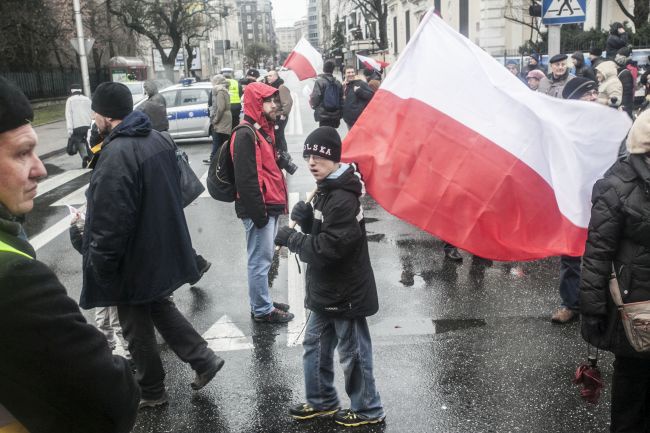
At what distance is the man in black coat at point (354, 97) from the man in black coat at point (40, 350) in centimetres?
986

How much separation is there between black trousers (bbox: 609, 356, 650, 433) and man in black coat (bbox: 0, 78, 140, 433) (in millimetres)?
2655

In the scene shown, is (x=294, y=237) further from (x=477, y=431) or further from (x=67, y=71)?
(x=67, y=71)

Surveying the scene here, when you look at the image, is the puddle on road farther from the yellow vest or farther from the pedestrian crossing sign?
the yellow vest

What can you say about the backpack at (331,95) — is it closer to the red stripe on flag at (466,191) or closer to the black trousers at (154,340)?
the red stripe on flag at (466,191)

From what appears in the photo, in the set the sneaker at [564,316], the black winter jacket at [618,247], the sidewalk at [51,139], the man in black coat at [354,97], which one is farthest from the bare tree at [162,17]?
the black winter jacket at [618,247]

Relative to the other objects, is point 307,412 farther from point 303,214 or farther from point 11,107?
point 11,107

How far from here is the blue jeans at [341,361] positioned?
382cm

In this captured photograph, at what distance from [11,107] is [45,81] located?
38701mm

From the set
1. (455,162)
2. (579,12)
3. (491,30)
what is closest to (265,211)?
(455,162)

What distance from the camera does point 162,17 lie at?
4834 centimetres

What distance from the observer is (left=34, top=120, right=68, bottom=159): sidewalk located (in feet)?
58.1

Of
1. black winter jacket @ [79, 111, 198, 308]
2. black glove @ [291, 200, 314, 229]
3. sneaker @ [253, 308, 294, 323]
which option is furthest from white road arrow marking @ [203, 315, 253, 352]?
black glove @ [291, 200, 314, 229]

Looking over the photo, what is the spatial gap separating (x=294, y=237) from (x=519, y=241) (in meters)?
1.35

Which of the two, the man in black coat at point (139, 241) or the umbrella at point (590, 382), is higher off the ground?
the man in black coat at point (139, 241)
